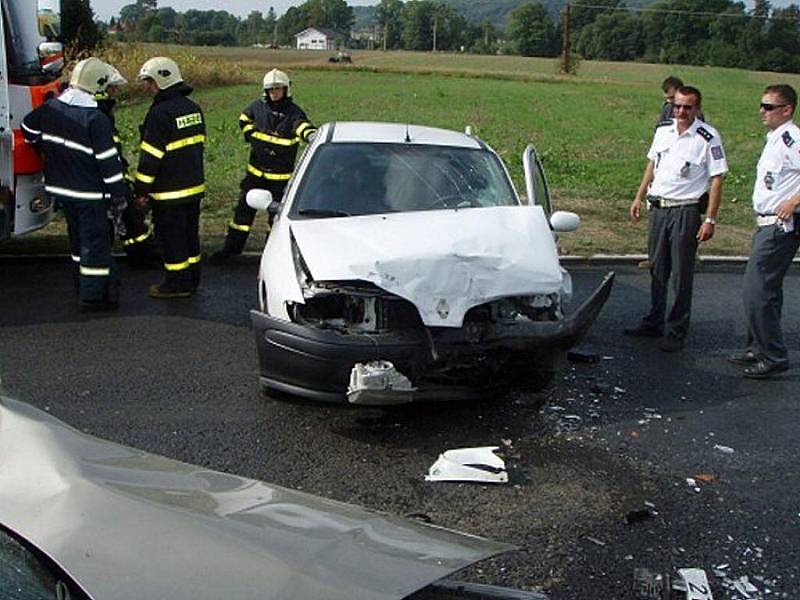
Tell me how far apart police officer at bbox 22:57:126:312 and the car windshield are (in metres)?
1.75

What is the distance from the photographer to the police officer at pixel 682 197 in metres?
7.08

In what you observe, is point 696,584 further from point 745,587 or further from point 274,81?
point 274,81

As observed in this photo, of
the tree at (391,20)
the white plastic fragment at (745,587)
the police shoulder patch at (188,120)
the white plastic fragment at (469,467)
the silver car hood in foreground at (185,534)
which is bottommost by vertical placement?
the white plastic fragment at (469,467)

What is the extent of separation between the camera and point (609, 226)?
11.8 meters

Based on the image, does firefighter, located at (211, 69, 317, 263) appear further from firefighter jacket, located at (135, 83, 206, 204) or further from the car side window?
the car side window

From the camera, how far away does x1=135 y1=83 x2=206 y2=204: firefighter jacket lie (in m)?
7.81

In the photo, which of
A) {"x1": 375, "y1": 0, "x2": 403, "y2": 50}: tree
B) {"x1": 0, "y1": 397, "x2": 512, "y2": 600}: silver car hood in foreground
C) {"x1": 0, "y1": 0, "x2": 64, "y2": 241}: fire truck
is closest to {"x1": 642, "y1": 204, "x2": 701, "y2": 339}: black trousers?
{"x1": 0, "y1": 0, "x2": 64, "y2": 241}: fire truck

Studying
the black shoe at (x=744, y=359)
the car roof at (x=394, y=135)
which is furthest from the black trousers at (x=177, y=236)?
the black shoe at (x=744, y=359)

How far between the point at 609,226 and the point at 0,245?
268 inches

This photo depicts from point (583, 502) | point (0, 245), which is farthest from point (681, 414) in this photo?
point (0, 245)

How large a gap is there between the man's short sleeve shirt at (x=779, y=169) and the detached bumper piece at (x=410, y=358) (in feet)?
5.63

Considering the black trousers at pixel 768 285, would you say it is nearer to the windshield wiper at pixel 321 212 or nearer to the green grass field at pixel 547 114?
the windshield wiper at pixel 321 212

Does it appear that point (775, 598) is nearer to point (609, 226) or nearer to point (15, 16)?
point (15, 16)

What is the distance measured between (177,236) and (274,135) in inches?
65.2
